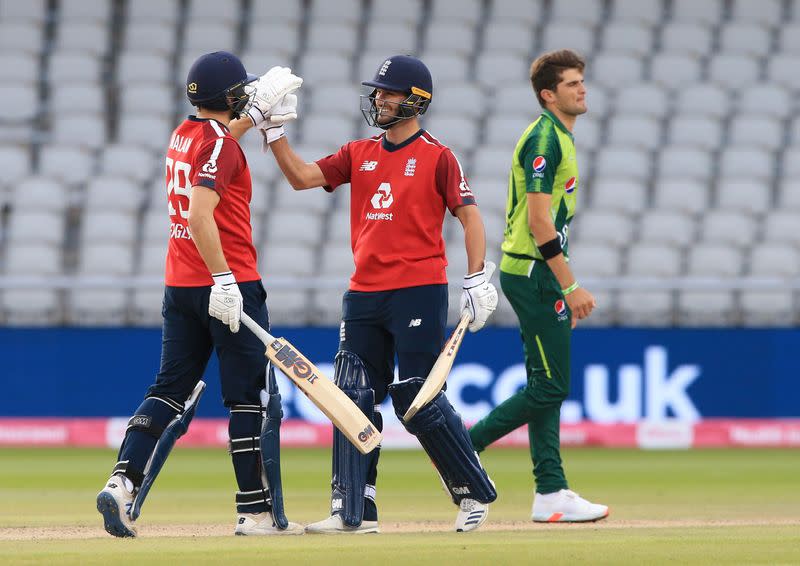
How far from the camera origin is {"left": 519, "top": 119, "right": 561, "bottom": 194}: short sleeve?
6301 mm

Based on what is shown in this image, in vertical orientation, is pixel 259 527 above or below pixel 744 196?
below

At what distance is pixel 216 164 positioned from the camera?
5430 mm

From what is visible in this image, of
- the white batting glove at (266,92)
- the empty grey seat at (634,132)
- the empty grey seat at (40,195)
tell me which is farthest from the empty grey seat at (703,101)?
the white batting glove at (266,92)

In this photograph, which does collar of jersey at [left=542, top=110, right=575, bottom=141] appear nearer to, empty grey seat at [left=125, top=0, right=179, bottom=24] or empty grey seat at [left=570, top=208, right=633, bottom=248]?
empty grey seat at [left=570, top=208, right=633, bottom=248]

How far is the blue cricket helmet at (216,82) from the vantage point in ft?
18.5

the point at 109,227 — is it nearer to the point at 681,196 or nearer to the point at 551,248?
the point at 681,196

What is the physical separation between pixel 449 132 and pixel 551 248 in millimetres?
7521

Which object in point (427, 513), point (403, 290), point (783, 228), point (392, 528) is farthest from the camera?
point (783, 228)

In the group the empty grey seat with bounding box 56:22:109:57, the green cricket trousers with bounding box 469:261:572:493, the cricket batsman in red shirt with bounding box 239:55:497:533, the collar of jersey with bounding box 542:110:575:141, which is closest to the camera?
the cricket batsman in red shirt with bounding box 239:55:497:533

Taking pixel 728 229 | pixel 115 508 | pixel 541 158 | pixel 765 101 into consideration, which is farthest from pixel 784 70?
pixel 115 508

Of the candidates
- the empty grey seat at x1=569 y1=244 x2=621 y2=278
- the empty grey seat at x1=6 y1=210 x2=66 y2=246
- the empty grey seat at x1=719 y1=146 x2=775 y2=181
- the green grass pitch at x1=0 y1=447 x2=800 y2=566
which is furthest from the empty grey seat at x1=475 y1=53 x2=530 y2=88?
the green grass pitch at x1=0 y1=447 x2=800 y2=566

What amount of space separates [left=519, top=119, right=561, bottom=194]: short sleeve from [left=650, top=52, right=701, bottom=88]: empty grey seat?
884 centimetres

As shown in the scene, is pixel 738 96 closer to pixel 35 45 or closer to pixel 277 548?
pixel 35 45

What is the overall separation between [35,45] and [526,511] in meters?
9.54
